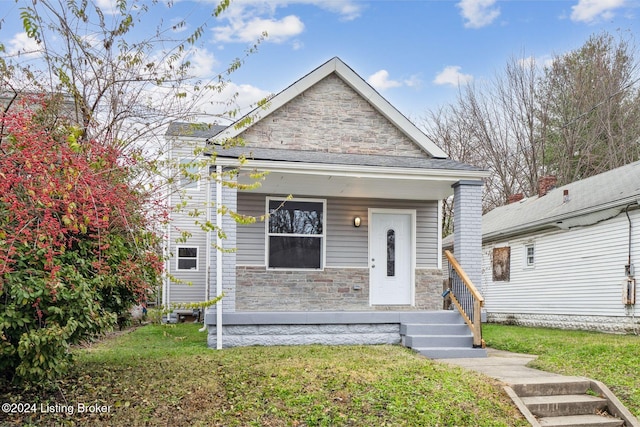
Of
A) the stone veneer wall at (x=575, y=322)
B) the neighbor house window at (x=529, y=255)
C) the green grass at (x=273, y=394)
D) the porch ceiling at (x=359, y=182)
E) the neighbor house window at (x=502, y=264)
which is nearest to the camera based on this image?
the green grass at (x=273, y=394)

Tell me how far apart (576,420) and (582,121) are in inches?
757

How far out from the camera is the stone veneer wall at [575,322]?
11062mm

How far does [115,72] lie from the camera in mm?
6363

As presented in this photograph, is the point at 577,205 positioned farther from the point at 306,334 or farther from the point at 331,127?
the point at 306,334

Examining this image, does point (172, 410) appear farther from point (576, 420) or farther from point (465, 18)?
point (465, 18)

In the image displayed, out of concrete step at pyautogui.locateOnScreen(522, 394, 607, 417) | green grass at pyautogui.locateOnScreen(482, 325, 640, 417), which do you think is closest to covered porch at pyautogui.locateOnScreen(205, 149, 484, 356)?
green grass at pyautogui.locateOnScreen(482, 325, 640, 417)

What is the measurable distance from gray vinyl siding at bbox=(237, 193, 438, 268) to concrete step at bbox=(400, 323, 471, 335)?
229 centimetres

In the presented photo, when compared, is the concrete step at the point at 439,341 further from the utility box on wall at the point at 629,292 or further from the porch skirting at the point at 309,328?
the utility box on wall at the point at 629,292

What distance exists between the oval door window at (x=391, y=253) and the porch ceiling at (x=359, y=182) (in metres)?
0.81

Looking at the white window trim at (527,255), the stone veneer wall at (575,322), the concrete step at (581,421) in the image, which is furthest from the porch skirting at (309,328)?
the white window trim at (527,255)

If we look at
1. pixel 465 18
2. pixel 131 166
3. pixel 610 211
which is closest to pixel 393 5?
pixel 465 18

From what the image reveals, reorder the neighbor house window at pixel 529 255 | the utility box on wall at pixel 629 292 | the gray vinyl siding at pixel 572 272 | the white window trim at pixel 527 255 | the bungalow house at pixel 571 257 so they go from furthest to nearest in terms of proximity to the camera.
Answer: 1. the neighbor house window at pixel 529 255
2. the white window trim at pixel 527 255
3. the gray vinyl siding at pixel 572 272
4. the bungalow house at pixel 571 257
5. the utility box on wall at pixel 629 292

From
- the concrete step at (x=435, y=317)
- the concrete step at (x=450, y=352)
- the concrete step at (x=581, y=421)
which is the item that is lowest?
the concrete step at (x=581, y=421)

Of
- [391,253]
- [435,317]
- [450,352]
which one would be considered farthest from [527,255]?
[450,352]
